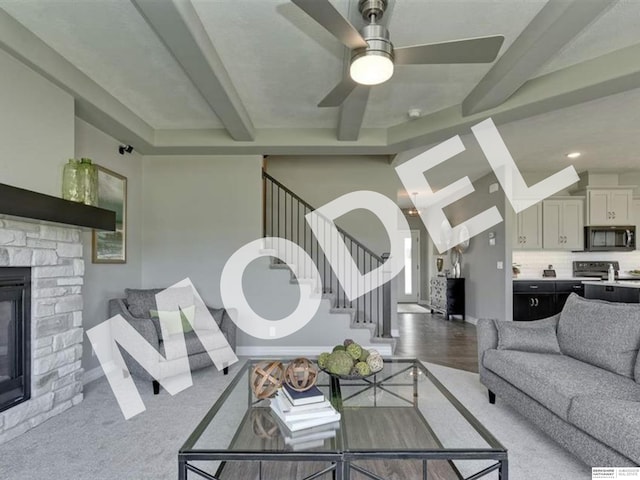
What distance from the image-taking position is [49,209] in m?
2.71

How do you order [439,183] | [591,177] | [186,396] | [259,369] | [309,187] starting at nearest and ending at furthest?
[259,369] < [186,396] < [309,187] < [591,177] < [439,183]

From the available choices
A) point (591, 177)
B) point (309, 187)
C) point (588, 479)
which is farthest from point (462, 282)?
point (588, 479)

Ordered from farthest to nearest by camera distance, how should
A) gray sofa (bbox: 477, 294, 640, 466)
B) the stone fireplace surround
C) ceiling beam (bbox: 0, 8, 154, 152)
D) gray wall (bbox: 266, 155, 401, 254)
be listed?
gray wall (bbox: 266, 155, 401, 254) → the stone fireplace surround → ceiling beam (bbox: 0, 8, 154, 152) → gray sofa (bbox: 477, 294, 640, 466)

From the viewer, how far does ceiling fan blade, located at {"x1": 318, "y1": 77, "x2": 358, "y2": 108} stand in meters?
2.60

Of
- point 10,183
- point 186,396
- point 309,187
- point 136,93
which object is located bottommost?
point 186,396

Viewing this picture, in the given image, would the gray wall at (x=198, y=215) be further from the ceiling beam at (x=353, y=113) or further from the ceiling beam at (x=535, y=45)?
the ceiling beam at (x=535, y=45)

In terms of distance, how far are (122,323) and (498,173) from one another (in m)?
5.71

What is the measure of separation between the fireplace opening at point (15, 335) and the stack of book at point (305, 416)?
2024 millimetres

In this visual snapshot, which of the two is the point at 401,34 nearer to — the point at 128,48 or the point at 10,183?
the point at 128,48

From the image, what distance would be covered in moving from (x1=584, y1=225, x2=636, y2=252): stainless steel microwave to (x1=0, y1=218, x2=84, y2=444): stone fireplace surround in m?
7.35

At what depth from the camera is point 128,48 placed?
9.45 ft

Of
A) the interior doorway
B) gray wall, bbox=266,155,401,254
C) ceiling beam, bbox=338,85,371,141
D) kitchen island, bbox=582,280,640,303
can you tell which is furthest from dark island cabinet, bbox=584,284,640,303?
the interior doorway

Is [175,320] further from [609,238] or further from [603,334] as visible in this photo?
[609,238]

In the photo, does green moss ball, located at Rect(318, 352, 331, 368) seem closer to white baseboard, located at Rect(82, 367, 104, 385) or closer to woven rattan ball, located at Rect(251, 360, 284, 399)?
woven rattan ball, located at Rect(251, 360, 284, 399)
